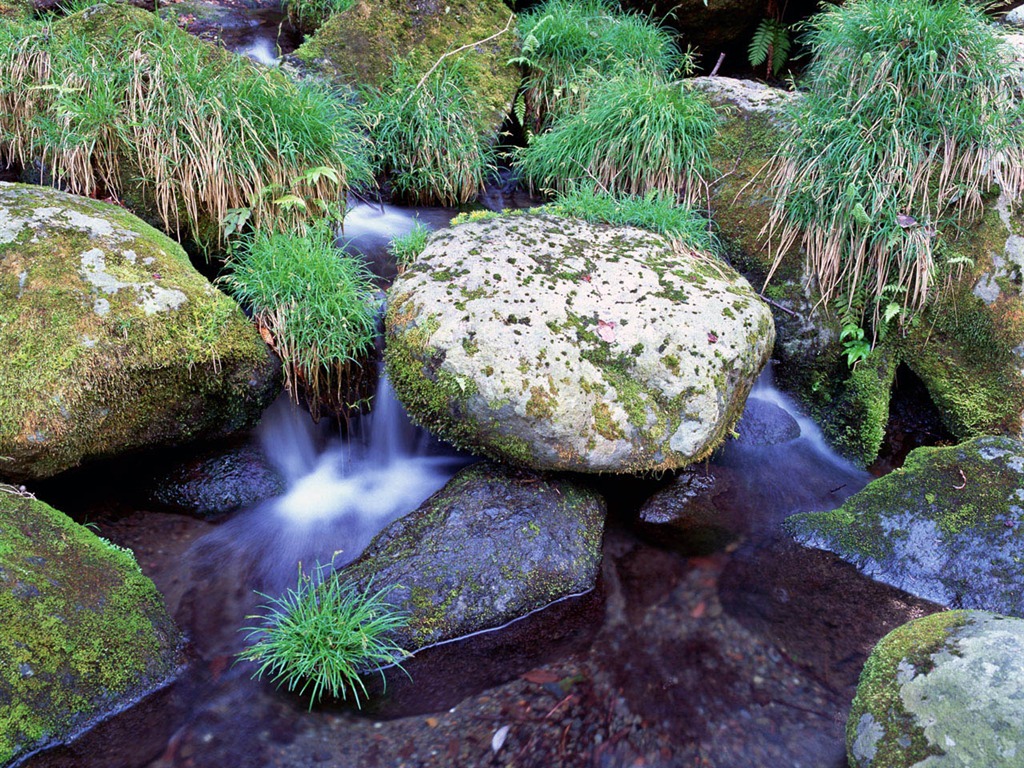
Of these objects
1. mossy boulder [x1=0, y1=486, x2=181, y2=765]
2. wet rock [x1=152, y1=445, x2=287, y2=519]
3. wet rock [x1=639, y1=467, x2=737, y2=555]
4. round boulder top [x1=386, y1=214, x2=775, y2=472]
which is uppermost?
round boulder top [x1=386, y1=214, x2=775, y2=472]

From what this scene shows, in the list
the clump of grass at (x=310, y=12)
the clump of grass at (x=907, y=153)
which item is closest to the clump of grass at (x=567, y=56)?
the clump of grass at (x=310, y=12)

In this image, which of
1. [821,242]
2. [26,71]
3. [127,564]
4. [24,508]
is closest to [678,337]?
[821,242]

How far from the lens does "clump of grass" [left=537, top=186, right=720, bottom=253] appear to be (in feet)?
16.0

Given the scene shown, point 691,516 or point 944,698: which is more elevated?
point 944,698

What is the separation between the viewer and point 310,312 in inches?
158

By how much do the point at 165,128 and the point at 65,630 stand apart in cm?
326

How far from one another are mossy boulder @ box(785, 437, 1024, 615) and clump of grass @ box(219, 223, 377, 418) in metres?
2.78

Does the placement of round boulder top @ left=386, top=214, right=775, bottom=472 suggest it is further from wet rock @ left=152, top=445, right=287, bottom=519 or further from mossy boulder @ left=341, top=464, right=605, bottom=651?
wet rock @ left=152, top=445, right=287, bottom=519

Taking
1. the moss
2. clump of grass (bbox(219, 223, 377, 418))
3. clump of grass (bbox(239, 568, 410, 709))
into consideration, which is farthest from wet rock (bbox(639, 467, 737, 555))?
clump of grass (bbox(219, 223, 377, 418))

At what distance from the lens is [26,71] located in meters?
4.75

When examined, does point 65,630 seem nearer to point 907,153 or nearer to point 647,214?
point 647,214

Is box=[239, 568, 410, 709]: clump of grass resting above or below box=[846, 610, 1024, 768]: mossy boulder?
below

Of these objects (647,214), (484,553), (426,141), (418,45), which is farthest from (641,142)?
(484,553)

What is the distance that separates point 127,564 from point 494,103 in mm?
5053
